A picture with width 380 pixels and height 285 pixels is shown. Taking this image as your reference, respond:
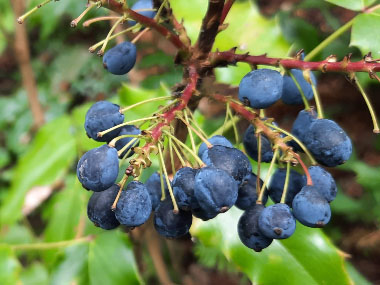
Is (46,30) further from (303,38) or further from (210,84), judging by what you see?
(210,84)

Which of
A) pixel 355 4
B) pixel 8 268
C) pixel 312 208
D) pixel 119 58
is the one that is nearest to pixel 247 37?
pixel 355 4

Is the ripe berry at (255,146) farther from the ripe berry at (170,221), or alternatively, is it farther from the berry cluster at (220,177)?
the ripe berry at (170,221)

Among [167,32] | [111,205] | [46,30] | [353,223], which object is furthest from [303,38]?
[111,205]

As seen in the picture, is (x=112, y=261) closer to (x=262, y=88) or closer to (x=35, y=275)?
(x=262, y=88)

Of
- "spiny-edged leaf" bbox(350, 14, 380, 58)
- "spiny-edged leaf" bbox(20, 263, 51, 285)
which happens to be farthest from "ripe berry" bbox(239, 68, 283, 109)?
"spiny-edged leaf" bbox(20, 263, 51, 285)

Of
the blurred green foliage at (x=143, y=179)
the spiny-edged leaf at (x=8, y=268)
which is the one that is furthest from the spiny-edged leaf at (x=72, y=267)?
the spiny-edged leaf at (x=8, y=268)
